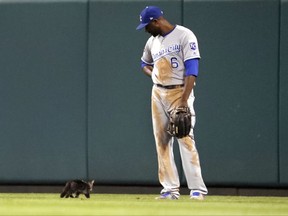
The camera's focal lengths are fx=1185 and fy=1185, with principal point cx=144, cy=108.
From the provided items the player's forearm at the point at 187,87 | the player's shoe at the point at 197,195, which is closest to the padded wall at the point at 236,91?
the player's shoe at the point at 197,195

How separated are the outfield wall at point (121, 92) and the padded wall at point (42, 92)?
11mm

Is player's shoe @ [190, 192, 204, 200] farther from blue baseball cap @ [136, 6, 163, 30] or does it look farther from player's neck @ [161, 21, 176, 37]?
blue baseball cap @ [136, 6, 163, 30]

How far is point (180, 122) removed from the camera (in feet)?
34.7

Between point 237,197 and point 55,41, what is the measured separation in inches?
108

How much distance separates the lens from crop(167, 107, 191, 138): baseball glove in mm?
10602

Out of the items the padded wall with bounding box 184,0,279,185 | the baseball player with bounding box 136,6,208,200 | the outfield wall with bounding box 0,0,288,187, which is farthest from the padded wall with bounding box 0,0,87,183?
the baseball player with bounding box 136,6,208,200

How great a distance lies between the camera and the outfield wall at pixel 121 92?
1309cm

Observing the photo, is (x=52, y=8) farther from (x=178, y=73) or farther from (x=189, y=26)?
(x=178, y=73)

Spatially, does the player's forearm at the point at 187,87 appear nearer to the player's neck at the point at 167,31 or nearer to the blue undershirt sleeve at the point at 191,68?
the blue undershirt sleeve at the point at 191,68

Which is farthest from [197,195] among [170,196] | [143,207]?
[143,207]

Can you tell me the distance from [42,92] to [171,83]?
2.92 meters

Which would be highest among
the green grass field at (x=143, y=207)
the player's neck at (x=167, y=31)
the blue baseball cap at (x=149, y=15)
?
the blue baseball cap at (x=149, y=15)

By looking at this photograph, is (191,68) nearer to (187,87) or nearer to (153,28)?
(187,87)

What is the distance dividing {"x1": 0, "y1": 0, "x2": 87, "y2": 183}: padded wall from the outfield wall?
1 cm
